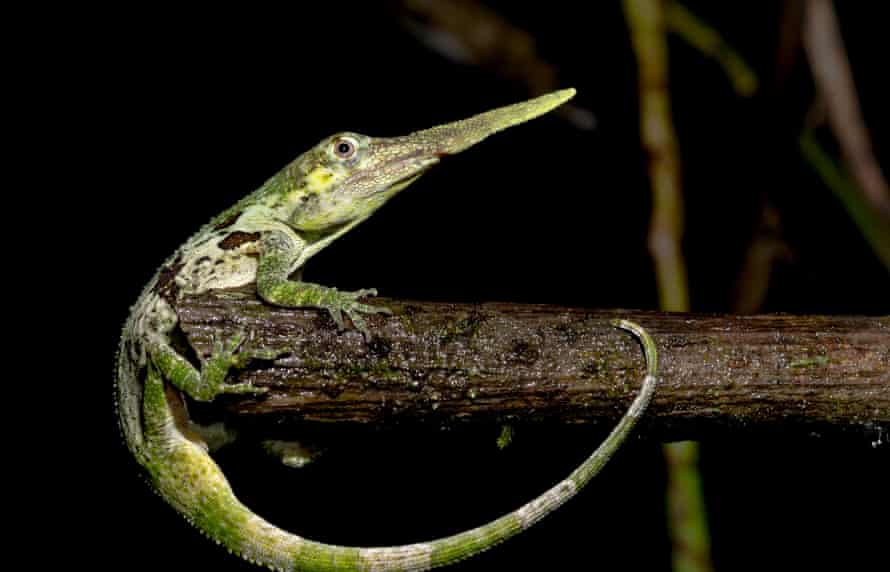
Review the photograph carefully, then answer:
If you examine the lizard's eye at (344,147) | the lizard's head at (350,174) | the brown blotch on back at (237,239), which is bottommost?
the brown blotch on back at (237,239)

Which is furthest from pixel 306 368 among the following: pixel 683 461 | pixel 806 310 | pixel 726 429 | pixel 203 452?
pixel 806 310

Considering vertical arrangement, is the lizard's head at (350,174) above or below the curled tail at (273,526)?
above

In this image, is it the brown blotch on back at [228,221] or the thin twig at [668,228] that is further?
the thin twig at [668,228]

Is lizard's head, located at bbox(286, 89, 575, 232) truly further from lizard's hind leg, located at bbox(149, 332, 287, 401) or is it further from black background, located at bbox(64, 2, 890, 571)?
black background, located at bbox(64, 2, 890, 571)

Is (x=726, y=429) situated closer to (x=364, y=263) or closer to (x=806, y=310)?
(x=806, y=310)

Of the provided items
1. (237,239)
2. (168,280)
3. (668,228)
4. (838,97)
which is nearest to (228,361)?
(168,280)

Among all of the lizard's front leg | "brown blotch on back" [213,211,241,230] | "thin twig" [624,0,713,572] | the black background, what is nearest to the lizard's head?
"brown blotch on back" [213,211,241,230]

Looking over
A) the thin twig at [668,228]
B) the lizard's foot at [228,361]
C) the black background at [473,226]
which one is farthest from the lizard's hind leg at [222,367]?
the black background at [473,226]

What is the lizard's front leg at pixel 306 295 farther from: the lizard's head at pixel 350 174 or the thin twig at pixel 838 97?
the thin twig at pixel 838 97
